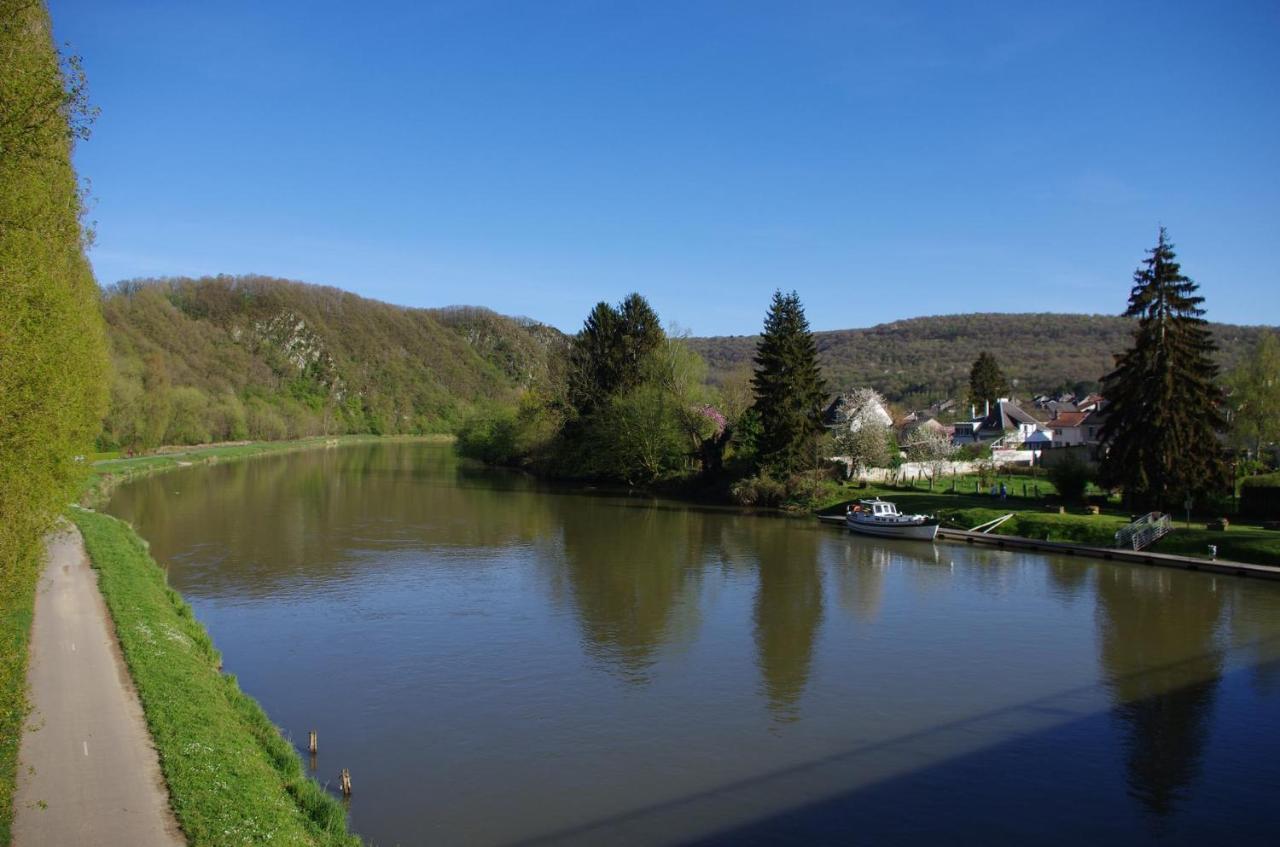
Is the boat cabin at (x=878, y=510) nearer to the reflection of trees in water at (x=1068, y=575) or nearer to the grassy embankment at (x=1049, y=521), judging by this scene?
the grassy embankment at (x=1049, y=521)

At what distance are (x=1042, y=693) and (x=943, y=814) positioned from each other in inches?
276

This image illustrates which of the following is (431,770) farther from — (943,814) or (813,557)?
(813,557)

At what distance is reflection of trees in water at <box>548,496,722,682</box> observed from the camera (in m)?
22.4

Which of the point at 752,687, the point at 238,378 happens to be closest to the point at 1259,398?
the point at 752,687

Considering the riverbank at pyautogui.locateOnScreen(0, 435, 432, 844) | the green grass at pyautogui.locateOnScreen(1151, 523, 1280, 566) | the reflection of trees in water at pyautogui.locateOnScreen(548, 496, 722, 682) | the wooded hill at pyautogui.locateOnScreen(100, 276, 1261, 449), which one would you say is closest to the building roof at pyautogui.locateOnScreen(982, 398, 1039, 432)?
the wooded hill at pyautogui.locateOnScreen(100, 276, 1261, 449)

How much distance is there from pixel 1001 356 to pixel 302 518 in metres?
151

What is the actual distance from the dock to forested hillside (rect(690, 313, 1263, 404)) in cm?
8853

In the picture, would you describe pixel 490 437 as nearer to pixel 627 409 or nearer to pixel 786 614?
pixel 627 409

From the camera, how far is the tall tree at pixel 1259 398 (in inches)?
1923

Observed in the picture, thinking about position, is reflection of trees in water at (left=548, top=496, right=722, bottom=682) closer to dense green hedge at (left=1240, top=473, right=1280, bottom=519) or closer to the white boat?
the white boat

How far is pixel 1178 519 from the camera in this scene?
38.2 meters

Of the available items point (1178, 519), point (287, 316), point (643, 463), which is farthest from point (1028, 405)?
point (287, 316)

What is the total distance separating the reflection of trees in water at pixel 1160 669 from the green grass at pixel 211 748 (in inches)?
485

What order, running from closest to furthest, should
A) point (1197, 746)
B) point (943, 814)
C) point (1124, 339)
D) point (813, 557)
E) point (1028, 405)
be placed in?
point (943, 814) → point (1197, 746) → point (813, 557) → point (1028, 405) → point (1124, 339)
